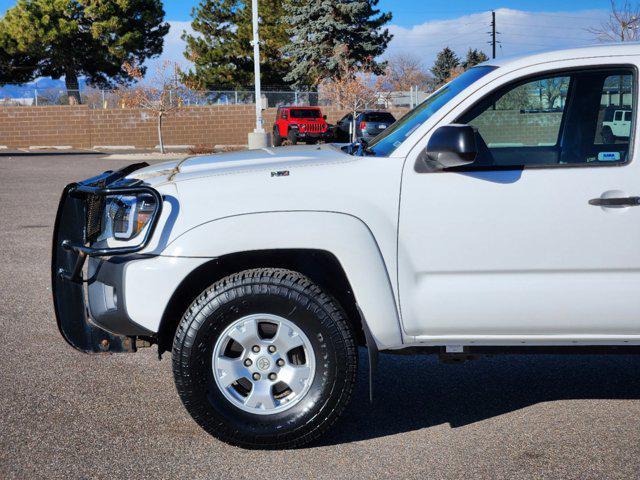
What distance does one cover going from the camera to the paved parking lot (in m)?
3.83

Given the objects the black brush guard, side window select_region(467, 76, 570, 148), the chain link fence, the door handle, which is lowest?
the black brush guard

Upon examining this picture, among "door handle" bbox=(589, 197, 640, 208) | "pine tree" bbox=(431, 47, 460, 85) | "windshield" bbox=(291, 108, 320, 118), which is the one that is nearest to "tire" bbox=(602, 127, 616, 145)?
"door handle" bbox=(589, 197, 640, 208)

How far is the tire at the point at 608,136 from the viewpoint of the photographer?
162 inches

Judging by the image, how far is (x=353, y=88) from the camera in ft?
144

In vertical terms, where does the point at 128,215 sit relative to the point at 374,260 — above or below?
above

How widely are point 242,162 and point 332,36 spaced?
157 feet

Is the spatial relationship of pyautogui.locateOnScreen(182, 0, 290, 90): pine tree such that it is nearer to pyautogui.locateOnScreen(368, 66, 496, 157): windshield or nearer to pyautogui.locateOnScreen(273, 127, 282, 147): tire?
pyautogui.locateOnScreen(273, 127, 282, 147): tire

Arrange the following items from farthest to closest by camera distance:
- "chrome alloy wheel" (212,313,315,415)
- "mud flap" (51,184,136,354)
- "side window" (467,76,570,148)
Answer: "mud flap" (51,184,136,354) → "side window" (467,76,570,148) → "chrome alloy wheel" (212,313,315,415)

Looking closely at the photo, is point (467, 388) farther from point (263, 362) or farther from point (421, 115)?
point (421, 115)

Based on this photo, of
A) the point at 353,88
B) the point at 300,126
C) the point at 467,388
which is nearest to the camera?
the point at 467,388

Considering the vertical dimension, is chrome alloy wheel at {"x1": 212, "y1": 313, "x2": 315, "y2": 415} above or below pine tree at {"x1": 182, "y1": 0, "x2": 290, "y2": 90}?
below

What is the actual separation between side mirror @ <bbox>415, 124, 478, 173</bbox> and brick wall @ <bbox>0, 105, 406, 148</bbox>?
133 feet

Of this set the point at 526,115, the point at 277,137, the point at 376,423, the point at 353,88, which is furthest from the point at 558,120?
the point at 353,88

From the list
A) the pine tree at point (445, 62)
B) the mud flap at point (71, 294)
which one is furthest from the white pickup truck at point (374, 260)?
the pine tree at point (445, 62)
